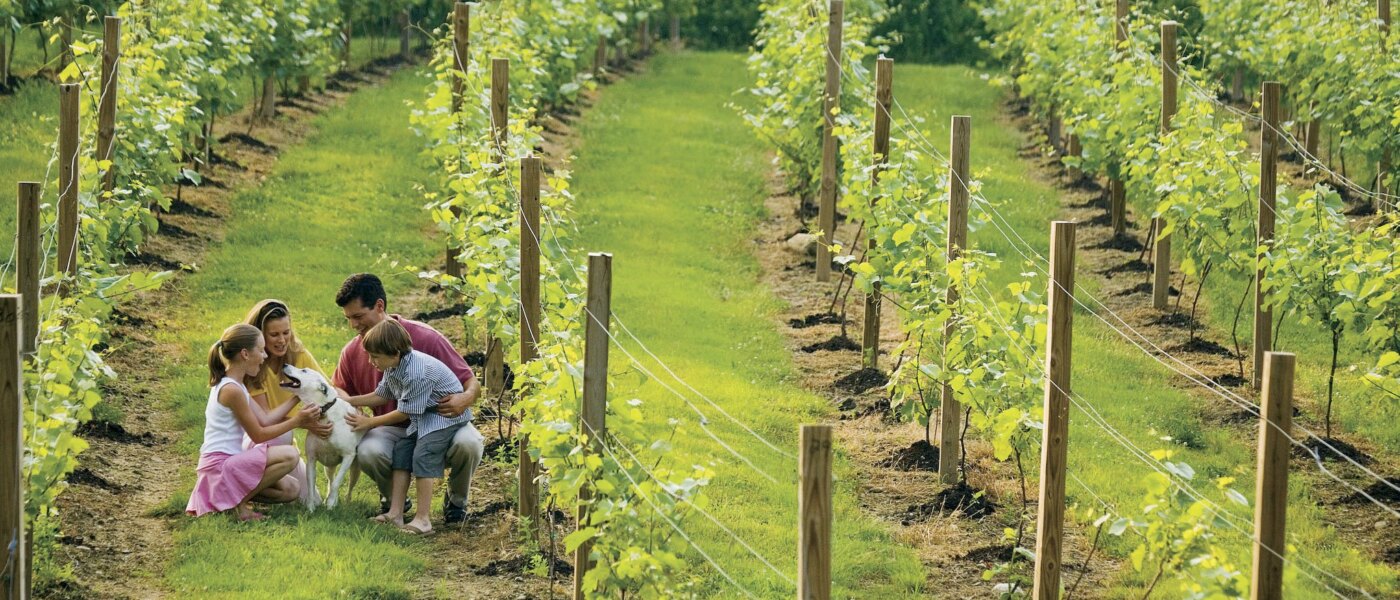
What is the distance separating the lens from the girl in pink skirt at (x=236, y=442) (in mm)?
6367

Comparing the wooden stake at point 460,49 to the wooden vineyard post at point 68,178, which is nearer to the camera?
the wooden vineyard post at point 68,178

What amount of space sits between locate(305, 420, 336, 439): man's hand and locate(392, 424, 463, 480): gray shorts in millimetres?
283

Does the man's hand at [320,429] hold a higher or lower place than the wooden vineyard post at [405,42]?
lower

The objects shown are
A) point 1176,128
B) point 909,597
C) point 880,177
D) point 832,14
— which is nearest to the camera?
point 909,597

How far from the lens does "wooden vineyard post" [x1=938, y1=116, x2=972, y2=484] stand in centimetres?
720

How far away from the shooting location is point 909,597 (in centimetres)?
612

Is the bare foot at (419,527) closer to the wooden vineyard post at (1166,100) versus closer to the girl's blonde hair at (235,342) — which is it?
the girl's blonde hair at (235,342)

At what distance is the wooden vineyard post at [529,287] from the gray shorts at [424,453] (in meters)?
0.34

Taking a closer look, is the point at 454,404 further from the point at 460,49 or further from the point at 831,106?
the point at 831,106

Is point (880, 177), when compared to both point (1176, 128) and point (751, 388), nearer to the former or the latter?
point (751, 388)

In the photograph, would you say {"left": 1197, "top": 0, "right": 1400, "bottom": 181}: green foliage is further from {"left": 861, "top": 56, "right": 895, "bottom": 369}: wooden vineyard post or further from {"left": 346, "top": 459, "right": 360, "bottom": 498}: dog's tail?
{"left": 346, "top": 459, "right": 360, "bottom": 498}: dog's tail

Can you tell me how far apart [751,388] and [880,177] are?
1.42 meters

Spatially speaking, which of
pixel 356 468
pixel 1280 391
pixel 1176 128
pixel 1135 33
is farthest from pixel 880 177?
pixel 1135 33

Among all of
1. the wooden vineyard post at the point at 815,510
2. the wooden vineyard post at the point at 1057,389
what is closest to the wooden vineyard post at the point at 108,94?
the wooden vineyard post at the point at 1057,389
